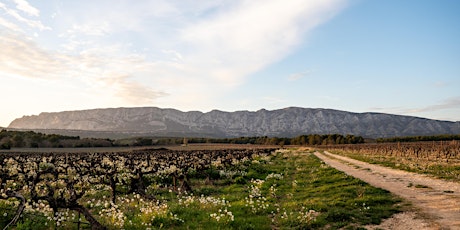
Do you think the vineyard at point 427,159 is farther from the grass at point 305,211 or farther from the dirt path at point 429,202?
the grass at point 305,211

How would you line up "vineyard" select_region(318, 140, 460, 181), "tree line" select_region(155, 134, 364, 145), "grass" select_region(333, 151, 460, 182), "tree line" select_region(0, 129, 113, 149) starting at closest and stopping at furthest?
1. "grass" select_region(333, 151, 460, 182)
2. "vineyard" select_region(318, 140, 460, 181)
3. "tree line" select_region(0, 129, 113, 149)
4. "tree line" select_region(155, 134, 364, 145)

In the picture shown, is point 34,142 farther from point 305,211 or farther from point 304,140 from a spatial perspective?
point 304,140

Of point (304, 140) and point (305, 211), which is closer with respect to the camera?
point (305, 211)

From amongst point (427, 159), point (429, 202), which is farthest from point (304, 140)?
point (429, 202)

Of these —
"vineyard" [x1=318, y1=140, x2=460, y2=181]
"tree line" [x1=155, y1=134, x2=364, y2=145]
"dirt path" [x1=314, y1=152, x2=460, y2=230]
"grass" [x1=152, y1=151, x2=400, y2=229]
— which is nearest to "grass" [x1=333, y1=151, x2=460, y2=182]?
"vineyard" [x1=318, y1=140, x2=460, y2=181]

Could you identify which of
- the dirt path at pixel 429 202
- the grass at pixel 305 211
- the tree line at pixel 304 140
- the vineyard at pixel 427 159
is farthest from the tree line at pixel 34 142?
the dirt path at pixel 429 202

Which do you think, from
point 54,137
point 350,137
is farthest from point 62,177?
point 350,137

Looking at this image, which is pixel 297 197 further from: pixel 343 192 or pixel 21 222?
pixel 21 222

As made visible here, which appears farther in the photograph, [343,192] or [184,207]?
[343,192]

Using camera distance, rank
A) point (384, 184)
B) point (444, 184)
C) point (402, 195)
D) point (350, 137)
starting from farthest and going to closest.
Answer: point (350, 137), point (384, 184), point (444, 184), point (402, 195)

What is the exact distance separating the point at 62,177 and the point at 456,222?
1181 inches

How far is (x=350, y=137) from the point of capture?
18612 centimetres

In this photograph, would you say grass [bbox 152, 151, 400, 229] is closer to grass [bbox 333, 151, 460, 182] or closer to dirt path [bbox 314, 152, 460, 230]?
dirt path [bbox 314, 152, 460, 230]

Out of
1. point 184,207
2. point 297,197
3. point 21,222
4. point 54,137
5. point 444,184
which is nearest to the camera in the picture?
point 21,222
